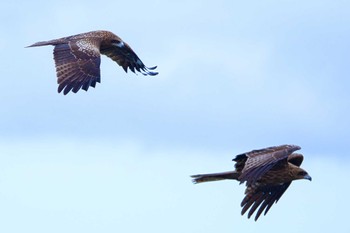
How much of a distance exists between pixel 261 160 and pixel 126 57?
24.0 feet

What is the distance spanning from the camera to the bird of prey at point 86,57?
29484 millimetres

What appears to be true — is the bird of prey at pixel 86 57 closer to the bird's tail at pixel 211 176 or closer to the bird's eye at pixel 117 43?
the bird's eye at pixel 117 43

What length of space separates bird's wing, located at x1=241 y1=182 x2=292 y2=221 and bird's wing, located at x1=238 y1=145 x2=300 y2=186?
1.57m

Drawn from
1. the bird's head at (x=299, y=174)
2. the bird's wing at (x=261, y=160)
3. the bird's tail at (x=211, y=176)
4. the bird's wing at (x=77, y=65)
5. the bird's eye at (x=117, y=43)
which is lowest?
the bird's wing at (x=261, y=160)

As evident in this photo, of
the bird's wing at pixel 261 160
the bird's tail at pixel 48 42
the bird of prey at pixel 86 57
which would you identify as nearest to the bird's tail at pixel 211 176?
the bird's wing at pixel 261 160

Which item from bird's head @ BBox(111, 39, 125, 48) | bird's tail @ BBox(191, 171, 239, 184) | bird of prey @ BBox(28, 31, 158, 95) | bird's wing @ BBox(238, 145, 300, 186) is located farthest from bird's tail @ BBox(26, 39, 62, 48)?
bird's wing @ BBox(238, 145, 300, 186)

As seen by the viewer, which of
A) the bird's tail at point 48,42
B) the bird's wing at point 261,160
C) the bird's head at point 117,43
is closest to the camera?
the bird's wing at point 261,160

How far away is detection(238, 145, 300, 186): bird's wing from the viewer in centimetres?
2711

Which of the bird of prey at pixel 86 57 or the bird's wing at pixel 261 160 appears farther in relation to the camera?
the bird of prey at pixel 86 57

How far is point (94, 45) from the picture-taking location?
3186 cm

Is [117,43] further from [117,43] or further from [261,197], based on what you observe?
[261,197]

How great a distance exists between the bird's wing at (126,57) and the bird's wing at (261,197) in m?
4.74

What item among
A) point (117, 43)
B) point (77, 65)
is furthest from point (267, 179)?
point (117, 43)

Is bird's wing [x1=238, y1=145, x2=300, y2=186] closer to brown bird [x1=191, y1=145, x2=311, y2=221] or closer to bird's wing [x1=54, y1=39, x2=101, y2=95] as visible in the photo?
brown bird [x1=191, y1=145, x2=311, y2=221]
